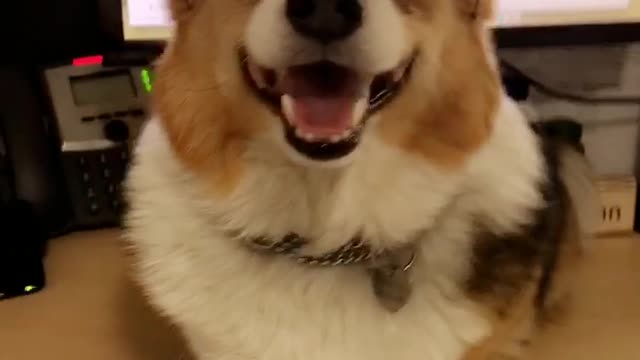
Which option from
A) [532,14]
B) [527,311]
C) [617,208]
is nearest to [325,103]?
[527,311]

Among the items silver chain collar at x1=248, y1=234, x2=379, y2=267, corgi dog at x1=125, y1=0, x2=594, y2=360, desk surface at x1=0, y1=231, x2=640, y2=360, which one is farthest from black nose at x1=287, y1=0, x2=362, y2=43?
desk surface at x1=0, y1=231, x2=640, y2=360

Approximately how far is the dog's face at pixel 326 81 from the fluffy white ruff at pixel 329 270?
0.03 metres

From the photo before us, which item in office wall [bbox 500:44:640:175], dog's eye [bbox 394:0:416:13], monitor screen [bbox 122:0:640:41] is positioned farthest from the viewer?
office wall [bbox 500:44:640:175]

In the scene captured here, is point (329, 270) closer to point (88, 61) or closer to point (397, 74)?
point (397, 74)

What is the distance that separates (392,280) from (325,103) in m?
0.21

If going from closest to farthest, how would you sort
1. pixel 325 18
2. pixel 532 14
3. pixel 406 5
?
pixel 325 18 < pixel 406 5 < pixel 532 14

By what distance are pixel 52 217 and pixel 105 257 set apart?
→ 0.33ft

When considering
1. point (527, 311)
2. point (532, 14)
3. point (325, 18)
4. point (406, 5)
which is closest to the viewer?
point (325, 18)

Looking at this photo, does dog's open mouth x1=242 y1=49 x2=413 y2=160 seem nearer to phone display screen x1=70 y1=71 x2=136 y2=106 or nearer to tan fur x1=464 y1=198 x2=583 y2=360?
tan fur x1=464 y1=198 x2=583 y2=360

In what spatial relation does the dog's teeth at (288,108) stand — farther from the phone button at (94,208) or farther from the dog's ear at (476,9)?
the phone button at (94,208)

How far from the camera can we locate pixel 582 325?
1.20 meters

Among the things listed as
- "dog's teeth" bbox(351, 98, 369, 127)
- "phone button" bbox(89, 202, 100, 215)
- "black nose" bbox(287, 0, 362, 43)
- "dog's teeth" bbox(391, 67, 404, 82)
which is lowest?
"phone button" bbox(89, 202, 100, 215)

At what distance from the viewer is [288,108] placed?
951mm

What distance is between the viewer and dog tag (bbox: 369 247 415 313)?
103 cm
